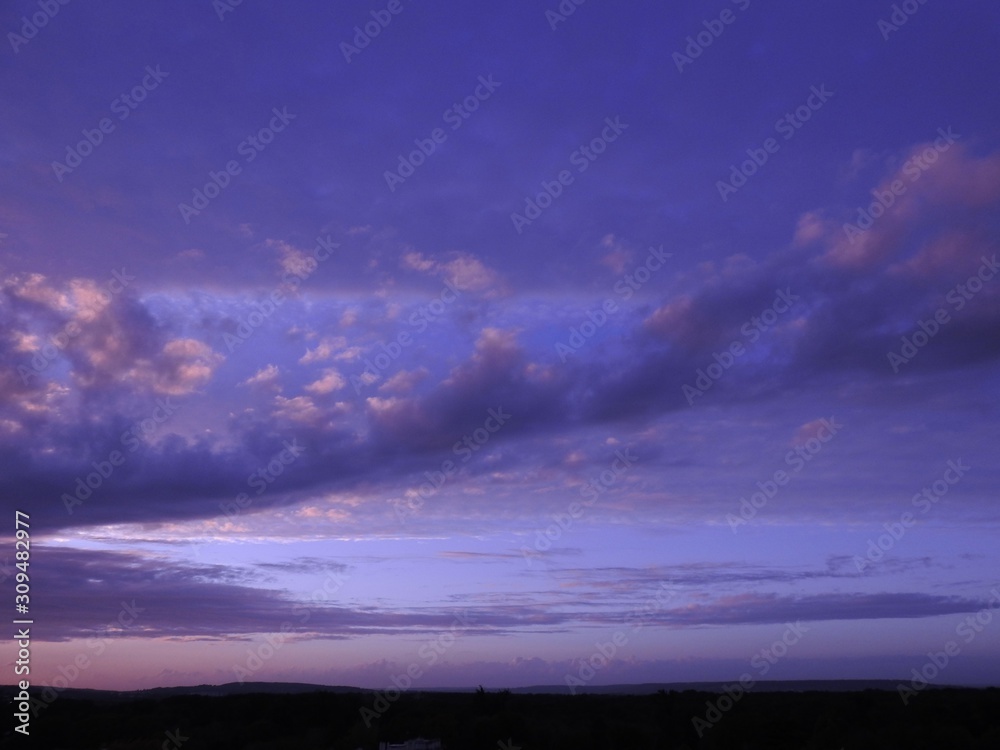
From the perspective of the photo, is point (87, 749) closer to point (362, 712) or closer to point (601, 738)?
point (362, 712)

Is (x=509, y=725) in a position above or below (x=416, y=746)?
above

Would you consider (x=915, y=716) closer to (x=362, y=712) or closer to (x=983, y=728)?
(x=983, y=728)

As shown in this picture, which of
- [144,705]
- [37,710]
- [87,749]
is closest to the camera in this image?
[87,749]

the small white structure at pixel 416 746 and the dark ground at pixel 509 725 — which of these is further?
the dark ground at pixel 509 725

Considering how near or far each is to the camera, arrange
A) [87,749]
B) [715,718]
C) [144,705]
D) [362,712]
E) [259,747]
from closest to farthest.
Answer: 1. [87,749]
2. [259,747]
3. [715,718]
4. [362,712]
5. [144,705]

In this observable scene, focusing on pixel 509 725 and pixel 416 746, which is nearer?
pixel 416 746

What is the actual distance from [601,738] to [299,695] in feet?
75.9

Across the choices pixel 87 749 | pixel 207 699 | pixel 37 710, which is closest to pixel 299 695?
pixel 207 699

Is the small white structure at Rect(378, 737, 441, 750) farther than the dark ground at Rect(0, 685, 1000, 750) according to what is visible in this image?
No

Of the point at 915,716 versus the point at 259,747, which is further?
the point at 915,716

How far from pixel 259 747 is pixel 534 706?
2173 cm

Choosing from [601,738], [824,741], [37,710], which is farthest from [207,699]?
[824,741]

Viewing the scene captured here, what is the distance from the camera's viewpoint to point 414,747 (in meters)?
27.7

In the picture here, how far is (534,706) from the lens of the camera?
5119cm
